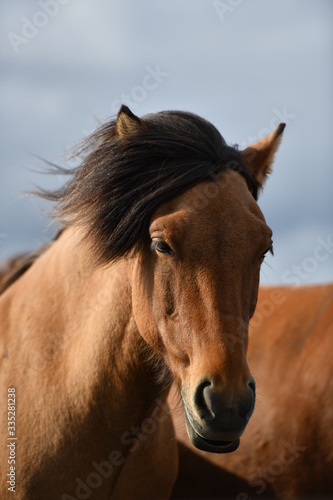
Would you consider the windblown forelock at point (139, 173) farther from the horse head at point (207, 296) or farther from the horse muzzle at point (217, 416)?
the horse muzzle at point (217, 416)

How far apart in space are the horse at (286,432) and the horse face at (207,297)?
235 cm

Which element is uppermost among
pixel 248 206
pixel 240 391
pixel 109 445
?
pixel 248 206

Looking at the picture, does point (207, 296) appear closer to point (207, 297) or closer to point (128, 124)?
point (207, 297)

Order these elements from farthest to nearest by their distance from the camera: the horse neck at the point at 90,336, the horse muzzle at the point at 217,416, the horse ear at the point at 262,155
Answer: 1. the horse ear at the point at 262,155
2. the horse neck at the point at 90,336
3. the horse muzzle at the point at 217,416

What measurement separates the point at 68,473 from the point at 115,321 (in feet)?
3.04

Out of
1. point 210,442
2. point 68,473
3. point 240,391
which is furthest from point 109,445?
point 240,391

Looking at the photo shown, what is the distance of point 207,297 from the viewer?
11.6 ft

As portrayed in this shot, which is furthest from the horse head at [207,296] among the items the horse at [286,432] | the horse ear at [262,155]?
the horse at [286,432]

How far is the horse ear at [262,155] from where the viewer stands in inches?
172

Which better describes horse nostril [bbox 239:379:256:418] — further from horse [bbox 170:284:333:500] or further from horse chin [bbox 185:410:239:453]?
horse [bbox 170:284:333:500]

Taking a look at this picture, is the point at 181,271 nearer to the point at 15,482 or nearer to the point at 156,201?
the point at 156,201

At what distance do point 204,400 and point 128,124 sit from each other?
1.62 m

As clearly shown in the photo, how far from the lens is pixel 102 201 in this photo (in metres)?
4.01

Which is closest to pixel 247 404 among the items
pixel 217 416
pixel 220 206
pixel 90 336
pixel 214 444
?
pixel 217 416
